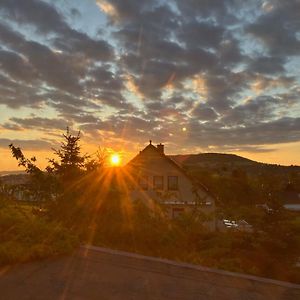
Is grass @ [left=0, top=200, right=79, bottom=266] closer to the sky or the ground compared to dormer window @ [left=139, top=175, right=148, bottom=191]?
closer to the ground

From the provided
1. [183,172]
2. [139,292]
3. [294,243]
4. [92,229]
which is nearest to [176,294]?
[139,292]

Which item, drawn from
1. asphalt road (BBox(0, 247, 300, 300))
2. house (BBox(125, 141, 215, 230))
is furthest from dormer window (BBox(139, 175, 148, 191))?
asphalt road (BBox(0, 247, 300, 300))

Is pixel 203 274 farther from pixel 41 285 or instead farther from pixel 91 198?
pixel 91 198

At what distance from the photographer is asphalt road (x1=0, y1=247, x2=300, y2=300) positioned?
7434 mm

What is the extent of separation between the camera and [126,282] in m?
7.91

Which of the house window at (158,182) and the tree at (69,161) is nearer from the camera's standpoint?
the tree at (69,161)

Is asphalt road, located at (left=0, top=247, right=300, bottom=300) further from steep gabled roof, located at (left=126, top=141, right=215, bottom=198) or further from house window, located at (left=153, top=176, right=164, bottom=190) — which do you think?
house window, located at (left=153, top=176, right=164, bottom=190)

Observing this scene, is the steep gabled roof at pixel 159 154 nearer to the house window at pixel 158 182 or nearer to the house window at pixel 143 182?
the house window at pixel 143 182

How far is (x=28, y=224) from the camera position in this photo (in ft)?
34.3

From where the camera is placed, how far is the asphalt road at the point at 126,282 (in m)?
7.43

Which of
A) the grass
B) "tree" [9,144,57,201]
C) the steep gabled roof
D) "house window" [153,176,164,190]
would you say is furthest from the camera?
"house window" [153,176,164,190]

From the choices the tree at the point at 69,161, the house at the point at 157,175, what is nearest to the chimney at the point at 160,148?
the house at the point at 157,175

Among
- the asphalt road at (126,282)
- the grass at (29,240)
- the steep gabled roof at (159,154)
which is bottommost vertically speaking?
the asphalt road at (126,282)

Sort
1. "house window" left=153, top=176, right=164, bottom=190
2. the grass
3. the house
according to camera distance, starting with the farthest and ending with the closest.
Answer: "house window" left=153, top=176, right=164, bottom=190
the house
the grass
